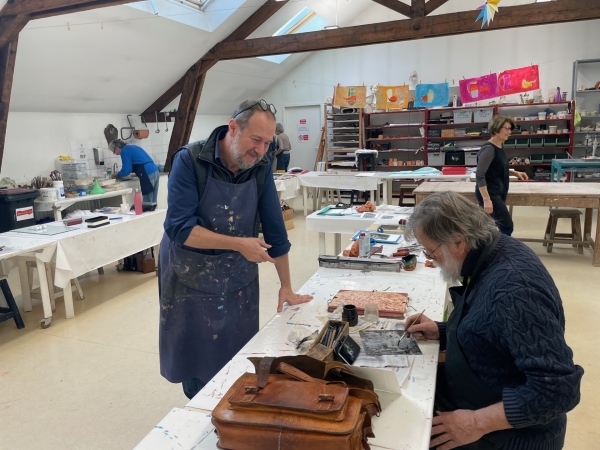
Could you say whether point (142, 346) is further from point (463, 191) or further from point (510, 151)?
point (510, 151)

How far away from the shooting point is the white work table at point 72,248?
3.66m

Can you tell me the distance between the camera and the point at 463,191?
528 centimetres

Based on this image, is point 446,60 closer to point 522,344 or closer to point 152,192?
point 152,192

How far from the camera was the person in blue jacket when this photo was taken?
6391 millimetres

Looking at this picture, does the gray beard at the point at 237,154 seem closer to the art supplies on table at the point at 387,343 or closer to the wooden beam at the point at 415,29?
the art supplies on table at the point at 387,343

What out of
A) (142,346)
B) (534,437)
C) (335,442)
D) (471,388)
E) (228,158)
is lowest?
(142,346)

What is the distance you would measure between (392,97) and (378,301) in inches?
274

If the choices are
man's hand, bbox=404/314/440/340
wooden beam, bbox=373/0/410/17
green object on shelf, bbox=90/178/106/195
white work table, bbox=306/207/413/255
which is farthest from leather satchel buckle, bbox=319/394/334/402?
wooden beam, bbox=373/0/410/17

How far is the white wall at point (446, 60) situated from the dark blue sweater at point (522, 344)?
28.7ft

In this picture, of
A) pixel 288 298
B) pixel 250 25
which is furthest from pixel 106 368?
pixel 250 25

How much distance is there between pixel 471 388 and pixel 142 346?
2.68 m

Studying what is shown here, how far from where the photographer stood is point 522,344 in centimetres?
118

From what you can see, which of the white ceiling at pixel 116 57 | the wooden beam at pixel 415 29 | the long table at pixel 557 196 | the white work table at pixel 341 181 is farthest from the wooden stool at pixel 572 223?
the white ceiling at pixel 116 57

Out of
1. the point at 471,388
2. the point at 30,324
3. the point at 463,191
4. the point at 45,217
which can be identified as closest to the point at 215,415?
the point at 471,388
